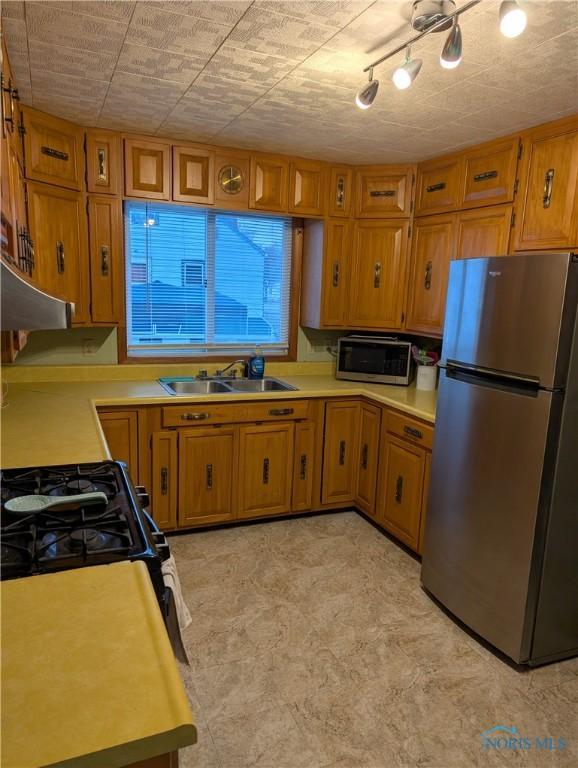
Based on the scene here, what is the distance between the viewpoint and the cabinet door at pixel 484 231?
9.12ft

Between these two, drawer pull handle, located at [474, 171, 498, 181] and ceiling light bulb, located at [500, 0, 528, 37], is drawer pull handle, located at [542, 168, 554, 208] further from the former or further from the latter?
ceiling light bulb, located at [500, 0, 528, 37]

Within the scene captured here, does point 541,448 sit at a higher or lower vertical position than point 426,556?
higher

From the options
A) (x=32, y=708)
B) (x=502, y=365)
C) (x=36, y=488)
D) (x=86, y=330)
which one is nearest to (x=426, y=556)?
(x=502, y=365)

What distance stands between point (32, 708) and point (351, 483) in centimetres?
294

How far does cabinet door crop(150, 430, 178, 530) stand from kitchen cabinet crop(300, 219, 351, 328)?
4.45 feet

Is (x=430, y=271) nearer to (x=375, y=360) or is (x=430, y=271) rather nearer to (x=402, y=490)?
(x=375, y=360)

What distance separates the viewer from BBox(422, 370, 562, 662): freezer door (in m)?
2.03

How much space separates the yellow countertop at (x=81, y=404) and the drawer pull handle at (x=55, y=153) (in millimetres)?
1271

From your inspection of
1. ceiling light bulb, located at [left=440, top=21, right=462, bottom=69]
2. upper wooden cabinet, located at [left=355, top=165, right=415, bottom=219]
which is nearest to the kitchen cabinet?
upper wooden cabinet, located at [left=355, top=165, right=415, bottom=219]

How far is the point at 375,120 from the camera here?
2598 mm

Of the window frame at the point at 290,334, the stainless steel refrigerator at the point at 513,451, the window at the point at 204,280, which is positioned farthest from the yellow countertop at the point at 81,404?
the stainless steel refrigerator at the point at 513,451

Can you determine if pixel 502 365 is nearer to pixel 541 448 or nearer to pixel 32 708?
pixel 541 448

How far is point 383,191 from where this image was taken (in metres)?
3.49

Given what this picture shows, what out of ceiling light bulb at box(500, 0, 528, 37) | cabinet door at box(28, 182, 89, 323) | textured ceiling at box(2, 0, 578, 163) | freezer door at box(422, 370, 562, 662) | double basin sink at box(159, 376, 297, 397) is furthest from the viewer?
double basin sink at box(159, 376, 297, 397)
